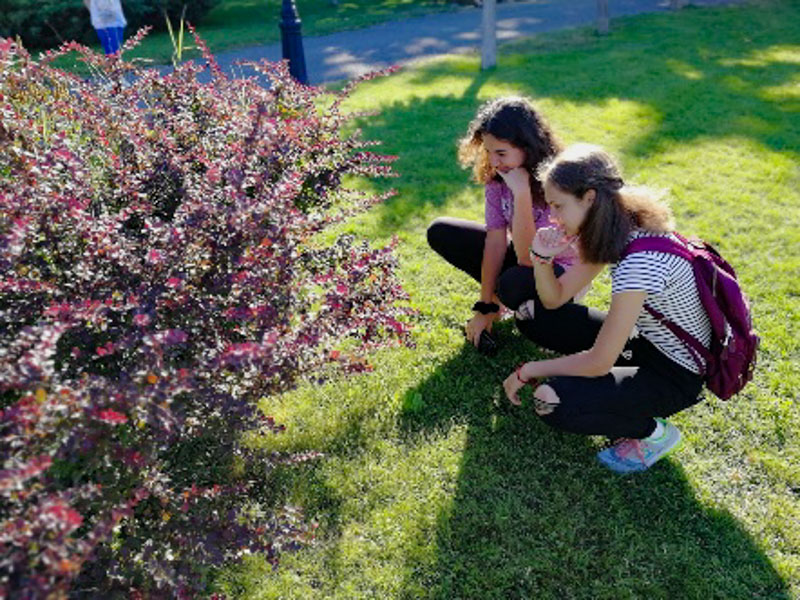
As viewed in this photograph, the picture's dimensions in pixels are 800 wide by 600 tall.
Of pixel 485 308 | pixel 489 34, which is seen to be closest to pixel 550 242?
pixel 485 308

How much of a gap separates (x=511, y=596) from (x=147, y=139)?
226cm

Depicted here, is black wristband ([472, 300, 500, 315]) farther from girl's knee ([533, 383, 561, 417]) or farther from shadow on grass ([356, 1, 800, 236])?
shadow on grass ([356, 1, 800, 236])

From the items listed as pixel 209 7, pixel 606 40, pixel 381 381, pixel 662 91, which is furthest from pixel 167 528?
pixel 209 7

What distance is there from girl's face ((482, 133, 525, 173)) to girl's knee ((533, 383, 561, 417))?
1048mm

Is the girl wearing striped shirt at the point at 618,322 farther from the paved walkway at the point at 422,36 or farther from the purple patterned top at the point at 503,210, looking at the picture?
the paved walkway at the point at 422,36

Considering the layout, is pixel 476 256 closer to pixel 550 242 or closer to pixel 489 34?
pixel 550 242

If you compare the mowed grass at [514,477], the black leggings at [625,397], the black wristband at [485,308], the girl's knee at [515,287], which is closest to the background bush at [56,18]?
the mowed grass at [514,477]

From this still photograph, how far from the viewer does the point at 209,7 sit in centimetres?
1416

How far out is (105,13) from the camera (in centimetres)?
805

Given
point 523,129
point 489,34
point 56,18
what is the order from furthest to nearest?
point 56,18, point 489,34, point 523,129

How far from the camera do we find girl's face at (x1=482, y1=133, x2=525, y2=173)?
3238 millimetres

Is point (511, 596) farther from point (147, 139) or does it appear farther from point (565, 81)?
point (565, 81)

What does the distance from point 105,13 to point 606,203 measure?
7.27m

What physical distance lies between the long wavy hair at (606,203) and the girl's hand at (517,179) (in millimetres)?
570
